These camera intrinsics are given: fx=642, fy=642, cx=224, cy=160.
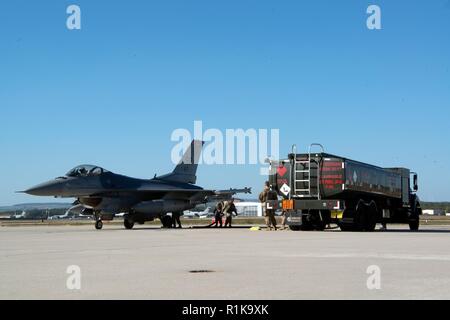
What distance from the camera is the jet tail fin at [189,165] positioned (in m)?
38.5

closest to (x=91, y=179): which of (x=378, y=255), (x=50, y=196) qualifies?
(x=50, y=196)

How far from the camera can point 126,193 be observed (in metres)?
31.4

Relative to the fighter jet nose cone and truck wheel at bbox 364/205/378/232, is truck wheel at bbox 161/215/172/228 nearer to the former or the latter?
the fighter jet nose cone

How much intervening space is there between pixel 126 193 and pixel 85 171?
3.15 metres

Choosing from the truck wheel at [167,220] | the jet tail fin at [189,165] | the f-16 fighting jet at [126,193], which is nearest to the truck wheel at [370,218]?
the f-16 fighting jet at [126,193]

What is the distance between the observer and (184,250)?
1324cm

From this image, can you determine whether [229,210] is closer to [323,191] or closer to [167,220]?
[167,220]

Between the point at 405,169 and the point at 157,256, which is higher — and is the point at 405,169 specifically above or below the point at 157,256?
above

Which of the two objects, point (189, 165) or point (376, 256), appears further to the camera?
point (189, 165)

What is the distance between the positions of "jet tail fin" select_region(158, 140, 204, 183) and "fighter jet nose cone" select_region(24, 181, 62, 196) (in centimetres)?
1110

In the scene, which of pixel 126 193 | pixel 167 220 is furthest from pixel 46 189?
pixel 167 220
